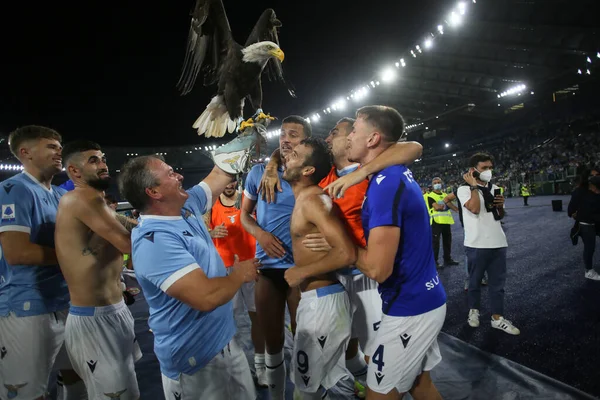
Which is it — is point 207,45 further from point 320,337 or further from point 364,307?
point 320,337

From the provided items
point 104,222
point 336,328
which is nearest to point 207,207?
point 104,222

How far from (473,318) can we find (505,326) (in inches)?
13.9

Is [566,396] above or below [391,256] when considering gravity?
below

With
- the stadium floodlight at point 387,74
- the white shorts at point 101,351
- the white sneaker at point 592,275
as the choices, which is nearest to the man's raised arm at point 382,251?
the white shorts at point 101,351

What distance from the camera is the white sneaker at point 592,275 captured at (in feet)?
16.5

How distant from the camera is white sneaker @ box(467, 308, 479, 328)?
394 centimetres

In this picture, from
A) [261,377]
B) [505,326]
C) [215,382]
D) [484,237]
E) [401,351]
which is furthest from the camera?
→ [484,237]

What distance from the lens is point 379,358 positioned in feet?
5.92

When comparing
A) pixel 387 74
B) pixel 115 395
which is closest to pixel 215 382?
pixel 115 395

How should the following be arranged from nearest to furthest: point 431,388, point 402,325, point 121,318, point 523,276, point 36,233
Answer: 1. point 402,325
2. point 431,388
3. point 121,318
4. point 36,233
5. point 523,276

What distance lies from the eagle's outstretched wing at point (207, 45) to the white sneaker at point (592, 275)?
616 cm

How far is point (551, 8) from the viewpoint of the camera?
44.2ft

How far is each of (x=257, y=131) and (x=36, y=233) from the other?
1770 millimetres

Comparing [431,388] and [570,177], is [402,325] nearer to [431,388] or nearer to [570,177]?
[431,388]
